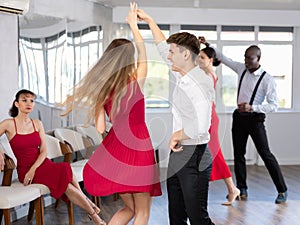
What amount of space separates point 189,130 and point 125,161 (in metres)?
0.45

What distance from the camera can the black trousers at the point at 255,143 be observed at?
20.6ft

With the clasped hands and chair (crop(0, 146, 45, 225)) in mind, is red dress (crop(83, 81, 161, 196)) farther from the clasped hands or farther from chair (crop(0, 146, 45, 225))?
the clasped hands

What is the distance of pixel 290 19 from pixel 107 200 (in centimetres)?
442

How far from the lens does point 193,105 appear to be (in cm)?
333

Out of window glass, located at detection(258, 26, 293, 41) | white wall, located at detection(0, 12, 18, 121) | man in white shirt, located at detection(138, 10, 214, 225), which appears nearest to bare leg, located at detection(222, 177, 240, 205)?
white wall, located at detection(0, 12, 18, 121)

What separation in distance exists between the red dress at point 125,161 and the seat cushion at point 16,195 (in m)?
0.97

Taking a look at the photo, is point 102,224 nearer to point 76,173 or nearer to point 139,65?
point 76,173

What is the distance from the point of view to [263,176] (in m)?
8.10

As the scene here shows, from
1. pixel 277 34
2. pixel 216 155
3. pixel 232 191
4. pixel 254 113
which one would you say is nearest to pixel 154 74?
pixel 216 155

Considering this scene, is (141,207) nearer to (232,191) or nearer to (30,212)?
(30,212)

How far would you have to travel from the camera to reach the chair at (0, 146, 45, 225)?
4344 mm

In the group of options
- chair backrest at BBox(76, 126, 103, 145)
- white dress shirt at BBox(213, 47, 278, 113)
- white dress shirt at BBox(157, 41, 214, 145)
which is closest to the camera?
white dress shirt at BBox(157, 41, 214, 145)

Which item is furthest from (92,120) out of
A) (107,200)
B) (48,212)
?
(107,200)

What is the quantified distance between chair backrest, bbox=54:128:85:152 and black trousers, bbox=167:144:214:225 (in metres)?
2.56
